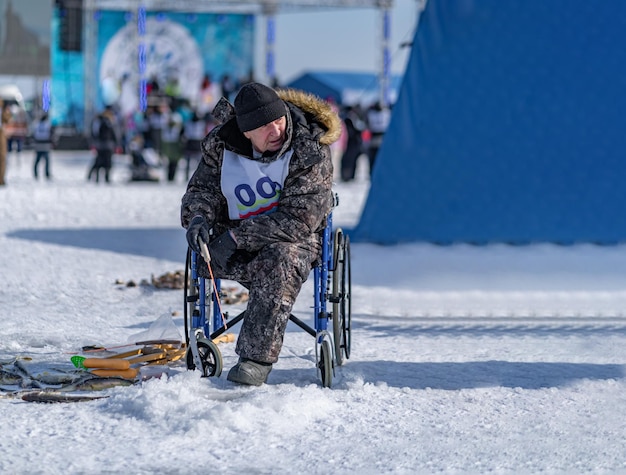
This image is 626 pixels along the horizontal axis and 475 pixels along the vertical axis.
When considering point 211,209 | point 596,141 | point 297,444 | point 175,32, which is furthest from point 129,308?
point 175,32

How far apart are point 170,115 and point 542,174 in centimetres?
1367

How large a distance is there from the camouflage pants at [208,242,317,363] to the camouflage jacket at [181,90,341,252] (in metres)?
0.08

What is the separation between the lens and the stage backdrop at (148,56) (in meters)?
Answer: 30.0

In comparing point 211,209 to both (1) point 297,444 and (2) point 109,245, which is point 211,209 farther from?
(2) point 109,245

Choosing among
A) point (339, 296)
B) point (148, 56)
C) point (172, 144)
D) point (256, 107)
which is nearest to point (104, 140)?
point (172, 144)

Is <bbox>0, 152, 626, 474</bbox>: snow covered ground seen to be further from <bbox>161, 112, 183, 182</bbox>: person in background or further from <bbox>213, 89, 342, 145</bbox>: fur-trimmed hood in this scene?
<bbox>161, 112, 183, 182</bbox>: person in background

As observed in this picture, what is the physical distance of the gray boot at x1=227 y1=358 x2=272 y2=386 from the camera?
3914 mm

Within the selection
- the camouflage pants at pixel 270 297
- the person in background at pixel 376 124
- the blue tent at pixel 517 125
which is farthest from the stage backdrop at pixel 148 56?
the camouflage pants at pixel 270 297

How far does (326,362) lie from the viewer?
3955mm

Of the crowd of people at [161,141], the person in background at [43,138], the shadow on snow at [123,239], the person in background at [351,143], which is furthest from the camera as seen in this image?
the person in background at [351,143]

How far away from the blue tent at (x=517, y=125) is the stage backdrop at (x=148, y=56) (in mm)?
20997

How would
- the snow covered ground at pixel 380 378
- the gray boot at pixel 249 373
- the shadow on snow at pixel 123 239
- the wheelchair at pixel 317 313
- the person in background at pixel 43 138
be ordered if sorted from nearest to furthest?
the snow covered ground at pixel 380 378
the gray boot at pixel 249 373
the wheelchair at pixel 317 313
the shadow on snow at pixel 123 239
the person in background at pixel 43 138

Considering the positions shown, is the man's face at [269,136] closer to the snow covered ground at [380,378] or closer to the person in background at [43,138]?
the snow covered ground at [380,378]

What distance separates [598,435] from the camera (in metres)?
3.46
